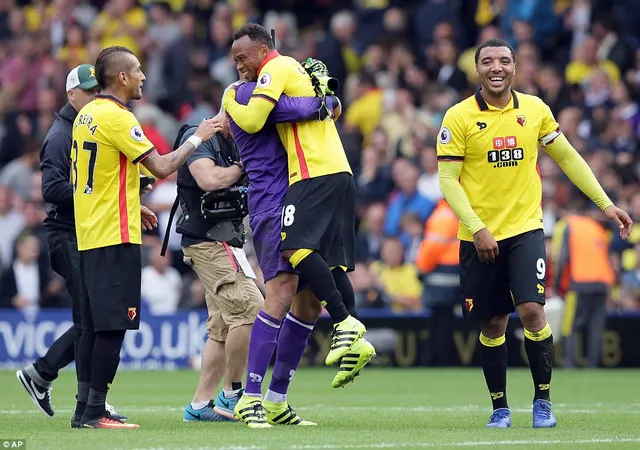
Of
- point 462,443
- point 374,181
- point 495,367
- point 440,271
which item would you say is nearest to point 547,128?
point 495,367

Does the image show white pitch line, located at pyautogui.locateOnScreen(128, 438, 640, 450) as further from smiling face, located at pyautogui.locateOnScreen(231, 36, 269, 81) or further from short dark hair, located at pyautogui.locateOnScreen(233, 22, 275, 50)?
short dark hair, located at pyautogui.locateOnScreen(233, 22, 275, 50)

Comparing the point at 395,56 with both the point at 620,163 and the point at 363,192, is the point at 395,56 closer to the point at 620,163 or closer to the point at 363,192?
the point at 363,192

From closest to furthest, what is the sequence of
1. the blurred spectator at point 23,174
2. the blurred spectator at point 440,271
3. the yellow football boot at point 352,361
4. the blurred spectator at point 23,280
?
the yellow football boot at point 352,361, the blurred spectator at point 440,271, the blurred spectator at point 23,280, the blurred spectator at point 23,174

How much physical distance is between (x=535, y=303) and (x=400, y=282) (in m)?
9.67

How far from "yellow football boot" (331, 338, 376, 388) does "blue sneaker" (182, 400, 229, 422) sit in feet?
5.07

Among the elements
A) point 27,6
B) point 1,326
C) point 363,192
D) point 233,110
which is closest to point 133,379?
point 1,326

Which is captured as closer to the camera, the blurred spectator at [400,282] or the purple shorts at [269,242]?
the purple shorts at [269,242]

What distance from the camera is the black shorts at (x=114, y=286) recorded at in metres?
8.91

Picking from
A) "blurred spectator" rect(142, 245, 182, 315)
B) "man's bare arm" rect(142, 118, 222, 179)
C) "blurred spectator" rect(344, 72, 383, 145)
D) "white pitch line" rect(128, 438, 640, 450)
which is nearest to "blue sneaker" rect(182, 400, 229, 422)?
"man's bare arm" rect(142, 118, 222, 179)

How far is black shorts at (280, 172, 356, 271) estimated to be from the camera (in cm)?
891

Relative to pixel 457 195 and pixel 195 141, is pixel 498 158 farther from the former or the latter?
Result: pixel 195 141

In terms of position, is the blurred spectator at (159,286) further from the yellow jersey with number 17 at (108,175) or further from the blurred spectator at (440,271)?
the yellow jersey with number 17 at (108,175)

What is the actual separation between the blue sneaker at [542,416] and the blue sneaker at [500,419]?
0.62 feet

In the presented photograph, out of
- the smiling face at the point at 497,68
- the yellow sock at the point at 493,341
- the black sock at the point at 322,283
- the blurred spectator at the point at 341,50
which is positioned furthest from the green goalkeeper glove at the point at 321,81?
the blurred spectator at the point at 341,50
